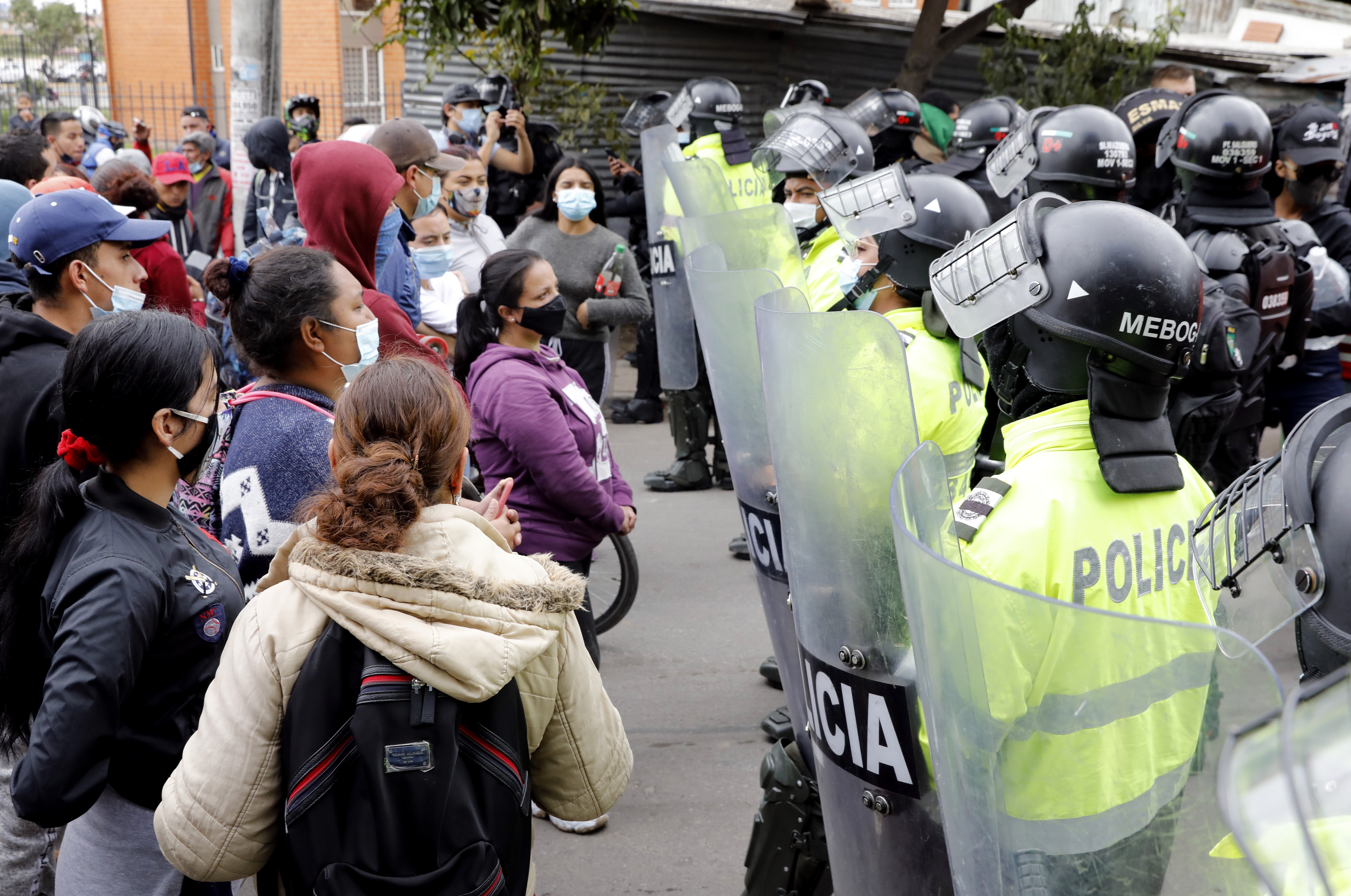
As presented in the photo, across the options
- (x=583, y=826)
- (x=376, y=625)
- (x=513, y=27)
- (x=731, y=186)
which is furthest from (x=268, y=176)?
(x=376, y=625)

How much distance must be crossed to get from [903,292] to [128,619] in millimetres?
2394

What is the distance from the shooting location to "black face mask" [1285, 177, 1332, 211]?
18.3ft

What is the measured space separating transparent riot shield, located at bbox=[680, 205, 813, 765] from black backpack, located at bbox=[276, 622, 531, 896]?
1.06 meters

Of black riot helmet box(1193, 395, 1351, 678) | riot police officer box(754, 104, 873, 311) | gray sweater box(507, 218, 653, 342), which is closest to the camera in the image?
black riot helmet box(1193, 395, 1351, 678)

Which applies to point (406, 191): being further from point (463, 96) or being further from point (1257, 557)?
point (463, 96)

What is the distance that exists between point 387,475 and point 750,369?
1.38m

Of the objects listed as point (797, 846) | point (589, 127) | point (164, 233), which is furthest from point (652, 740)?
point (589, 127)

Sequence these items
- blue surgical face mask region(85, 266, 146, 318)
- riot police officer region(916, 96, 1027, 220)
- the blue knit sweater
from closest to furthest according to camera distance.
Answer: the blue knit sweater < blue surgical face mask region(85, 266, 146, 318) < riot police officer region(916, 96, 1027, 220)

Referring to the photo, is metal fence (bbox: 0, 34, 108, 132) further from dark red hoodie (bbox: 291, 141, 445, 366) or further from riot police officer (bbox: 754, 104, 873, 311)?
dark red hoodie (bbox: 291, 141, 445, 366)

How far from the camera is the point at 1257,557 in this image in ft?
4.58

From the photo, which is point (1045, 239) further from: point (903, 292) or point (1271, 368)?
point (1271, 368)

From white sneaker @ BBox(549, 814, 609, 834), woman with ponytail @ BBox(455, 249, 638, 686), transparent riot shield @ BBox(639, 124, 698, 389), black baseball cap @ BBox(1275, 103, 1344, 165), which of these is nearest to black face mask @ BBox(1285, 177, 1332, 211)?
black baseball cap @ BBox(1275, 103, 1344, 165)

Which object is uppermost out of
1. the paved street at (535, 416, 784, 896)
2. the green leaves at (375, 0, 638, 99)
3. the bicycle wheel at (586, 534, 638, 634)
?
the green leaves at (375, 0, 638, 99)

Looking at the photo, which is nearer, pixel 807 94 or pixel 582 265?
pixel 582 265
